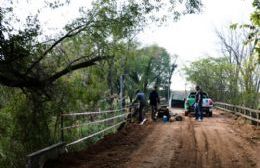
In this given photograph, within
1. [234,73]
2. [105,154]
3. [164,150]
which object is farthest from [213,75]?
[105,154]

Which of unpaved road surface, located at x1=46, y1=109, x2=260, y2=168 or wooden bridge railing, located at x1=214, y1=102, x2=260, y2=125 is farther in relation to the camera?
wooden bridge railing, located at x1=214, y1=102, x2=260, y2=125

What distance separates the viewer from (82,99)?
1612cm

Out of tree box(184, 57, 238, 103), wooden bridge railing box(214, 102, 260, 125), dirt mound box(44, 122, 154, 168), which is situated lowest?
dirt mound box(44, 122, 154, 168)

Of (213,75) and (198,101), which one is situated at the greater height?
(213,75)

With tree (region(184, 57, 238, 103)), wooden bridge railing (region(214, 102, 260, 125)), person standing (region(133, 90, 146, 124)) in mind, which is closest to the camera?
wooden bridge railing (region(214, 102, 260, 125))

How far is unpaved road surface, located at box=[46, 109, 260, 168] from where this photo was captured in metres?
12.2

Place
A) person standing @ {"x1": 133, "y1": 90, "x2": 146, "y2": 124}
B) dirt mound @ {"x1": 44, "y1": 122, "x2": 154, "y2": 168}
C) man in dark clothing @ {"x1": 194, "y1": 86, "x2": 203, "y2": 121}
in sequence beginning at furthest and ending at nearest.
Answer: person standing @ {"x1": 133, "y1": 90, "x2": 146, "y2": 124}
man in dark clothing @ {"x1": 194, "y1": 86, "x2": 203, "y2": 121}
dirt mound @ {"x1": 44, "y1": 122, "x2": 154, "y2": 168}

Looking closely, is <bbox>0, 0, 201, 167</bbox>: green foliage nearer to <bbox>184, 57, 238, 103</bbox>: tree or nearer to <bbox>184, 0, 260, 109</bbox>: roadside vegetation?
<bbox>184, 0, 260, 109</bbox>: roadside vegetation

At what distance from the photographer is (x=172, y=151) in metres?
14.4

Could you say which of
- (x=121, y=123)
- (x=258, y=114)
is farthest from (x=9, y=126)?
(x=258, y=114)

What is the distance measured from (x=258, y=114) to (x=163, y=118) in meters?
5.40

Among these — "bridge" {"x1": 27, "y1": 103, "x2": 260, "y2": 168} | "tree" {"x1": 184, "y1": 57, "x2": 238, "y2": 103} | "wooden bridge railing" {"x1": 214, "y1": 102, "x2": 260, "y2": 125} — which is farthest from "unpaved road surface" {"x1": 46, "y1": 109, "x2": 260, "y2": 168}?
"tree" {"x1": 184, "y1": 57, "x2": 238, "y2": 103}

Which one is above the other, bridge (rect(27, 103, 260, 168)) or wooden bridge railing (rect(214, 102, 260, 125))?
wooden bridge railing (rect(214, 102, 260, 125))

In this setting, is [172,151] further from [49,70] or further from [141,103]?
[141,103]
